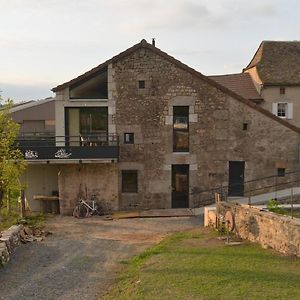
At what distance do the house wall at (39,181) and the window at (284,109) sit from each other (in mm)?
14387

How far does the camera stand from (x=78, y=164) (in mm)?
23719

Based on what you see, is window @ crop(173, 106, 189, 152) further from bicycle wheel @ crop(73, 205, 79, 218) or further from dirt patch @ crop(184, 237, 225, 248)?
dirt patch @ crop(184, 237, 225, 248)

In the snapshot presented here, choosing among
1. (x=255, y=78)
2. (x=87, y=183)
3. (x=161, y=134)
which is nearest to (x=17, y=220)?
(x=87, y=183)

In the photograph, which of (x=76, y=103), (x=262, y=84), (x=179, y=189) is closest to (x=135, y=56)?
(x=76, y=103)

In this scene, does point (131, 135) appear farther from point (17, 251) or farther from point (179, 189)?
point (17, 251)

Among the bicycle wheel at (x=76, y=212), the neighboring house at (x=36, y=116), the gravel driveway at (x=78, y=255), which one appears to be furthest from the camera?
the neighboring house at (x=36, y=116)

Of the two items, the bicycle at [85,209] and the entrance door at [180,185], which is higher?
the entrance door at [180,185]

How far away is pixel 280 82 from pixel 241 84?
3.19 m

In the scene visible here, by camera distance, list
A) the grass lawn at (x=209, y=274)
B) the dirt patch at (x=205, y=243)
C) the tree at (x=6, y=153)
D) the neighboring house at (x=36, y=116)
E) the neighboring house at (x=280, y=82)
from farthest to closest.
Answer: the neighboring house at (x=36, y=116) < the neighboring house at (x=280, y=82) < the tree at (x=6, y=153) < the dirt patch at (x=205, y=243) < the grass lawn at (x=209, y=274)

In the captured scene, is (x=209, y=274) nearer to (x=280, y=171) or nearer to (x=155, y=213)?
(x=155, y=213)

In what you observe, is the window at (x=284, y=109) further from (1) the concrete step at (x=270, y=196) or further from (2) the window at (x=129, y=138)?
(2) the window at (x=129, y=138)

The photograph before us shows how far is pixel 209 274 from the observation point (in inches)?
452

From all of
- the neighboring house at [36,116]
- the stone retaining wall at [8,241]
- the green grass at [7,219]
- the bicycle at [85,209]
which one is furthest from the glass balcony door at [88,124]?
the neighboring house at [36,116]

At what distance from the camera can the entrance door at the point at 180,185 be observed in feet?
80.8
